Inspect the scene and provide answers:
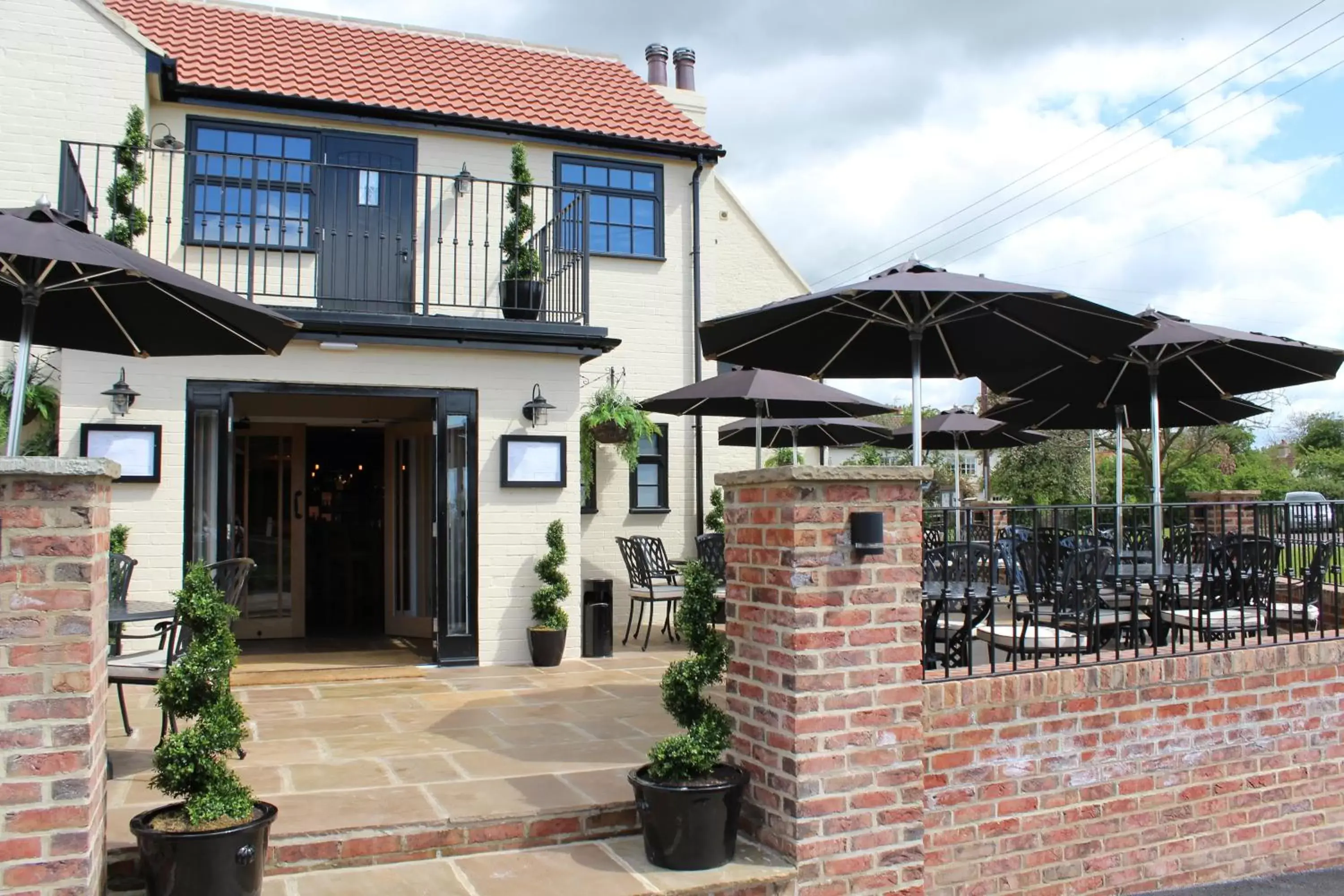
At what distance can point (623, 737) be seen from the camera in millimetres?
5727

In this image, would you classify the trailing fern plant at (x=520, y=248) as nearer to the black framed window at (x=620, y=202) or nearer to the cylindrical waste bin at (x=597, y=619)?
the black framed window at (x=620, y=202)

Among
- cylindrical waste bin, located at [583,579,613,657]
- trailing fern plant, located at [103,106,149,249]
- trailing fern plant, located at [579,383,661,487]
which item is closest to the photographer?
trailing fern plant, located at [103,106,149,249]

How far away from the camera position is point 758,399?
8.77m

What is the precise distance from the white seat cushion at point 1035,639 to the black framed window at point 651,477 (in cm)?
577

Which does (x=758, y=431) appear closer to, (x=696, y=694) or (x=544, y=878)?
(x=696, y=694)

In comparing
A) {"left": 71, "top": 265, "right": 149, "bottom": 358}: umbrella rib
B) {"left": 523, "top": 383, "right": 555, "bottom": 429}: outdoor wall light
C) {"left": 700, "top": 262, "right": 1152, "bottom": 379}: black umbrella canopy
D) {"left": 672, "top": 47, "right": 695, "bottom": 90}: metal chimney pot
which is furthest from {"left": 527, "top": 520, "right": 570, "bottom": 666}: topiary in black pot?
{"left": 672, "top": 47, "right": 695, "bottom": 90}: metal chimney pot

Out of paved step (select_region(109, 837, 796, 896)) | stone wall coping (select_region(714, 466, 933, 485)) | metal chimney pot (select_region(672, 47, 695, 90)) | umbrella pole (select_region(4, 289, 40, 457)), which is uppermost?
metal chimney pot (select_region(672, 47, 695, 90))

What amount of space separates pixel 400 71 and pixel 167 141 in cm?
323

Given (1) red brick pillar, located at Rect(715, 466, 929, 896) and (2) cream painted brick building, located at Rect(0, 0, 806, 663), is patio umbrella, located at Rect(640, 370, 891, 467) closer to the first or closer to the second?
(2) cream painted brick building, located at Rect(0, 0, 806, 663)

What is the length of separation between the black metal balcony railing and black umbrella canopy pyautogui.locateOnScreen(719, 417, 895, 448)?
2.25 m

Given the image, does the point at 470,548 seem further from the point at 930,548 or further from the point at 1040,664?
the point at 1040,664

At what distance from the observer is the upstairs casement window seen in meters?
9.40

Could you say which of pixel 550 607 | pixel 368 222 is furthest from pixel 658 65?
pixel 550 607

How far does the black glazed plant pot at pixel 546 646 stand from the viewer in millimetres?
8180
